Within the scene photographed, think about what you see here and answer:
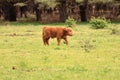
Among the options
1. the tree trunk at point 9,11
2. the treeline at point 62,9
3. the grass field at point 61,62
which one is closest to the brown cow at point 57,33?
the grass field at point 61,62

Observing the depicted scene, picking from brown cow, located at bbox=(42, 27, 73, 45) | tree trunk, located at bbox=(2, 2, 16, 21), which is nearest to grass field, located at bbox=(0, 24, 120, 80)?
brown cow, located at bbox=(42, 27, 73, 45)

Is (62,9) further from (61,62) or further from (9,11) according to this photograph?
(61,62)

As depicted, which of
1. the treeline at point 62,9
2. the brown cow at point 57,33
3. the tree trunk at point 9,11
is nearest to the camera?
the brown cow at point 57,33

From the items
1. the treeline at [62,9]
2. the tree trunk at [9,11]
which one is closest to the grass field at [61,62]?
the treeline at [62,9]

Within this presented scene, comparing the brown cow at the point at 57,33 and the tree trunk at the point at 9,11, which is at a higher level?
the brown cow at the point at 57,33

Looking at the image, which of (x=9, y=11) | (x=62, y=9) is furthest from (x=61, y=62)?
(x=9, y=11)

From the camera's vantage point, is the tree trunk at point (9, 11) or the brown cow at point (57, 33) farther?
the tree trunk at point (9, 11)

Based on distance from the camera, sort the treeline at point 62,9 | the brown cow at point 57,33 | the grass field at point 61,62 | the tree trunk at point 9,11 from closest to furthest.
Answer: the grass field at point 61,62 → the brown cow at point 57,33 → the treeline at point 62,9 → the tree trunk at point 9,11

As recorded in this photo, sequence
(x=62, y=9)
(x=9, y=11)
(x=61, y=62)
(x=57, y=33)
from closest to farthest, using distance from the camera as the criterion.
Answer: (x=61, y=62) → (x=57, y=33) → (x=62, y=9) → (x=9, y=11)

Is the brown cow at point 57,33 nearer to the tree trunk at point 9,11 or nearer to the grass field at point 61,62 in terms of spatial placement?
the grass field at point 61,62

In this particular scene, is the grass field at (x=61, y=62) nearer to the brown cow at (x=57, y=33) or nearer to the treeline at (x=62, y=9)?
the brown cow at (x=57, y=33)

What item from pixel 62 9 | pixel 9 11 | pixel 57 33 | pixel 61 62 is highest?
pixel 61 62

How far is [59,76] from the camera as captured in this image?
37.8 feet

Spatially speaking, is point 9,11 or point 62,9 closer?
point 62,9
